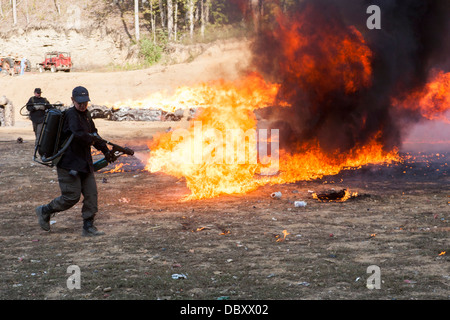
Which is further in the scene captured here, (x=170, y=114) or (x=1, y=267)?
(x=170, y=114)

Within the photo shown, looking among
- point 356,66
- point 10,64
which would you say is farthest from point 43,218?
point 10,64

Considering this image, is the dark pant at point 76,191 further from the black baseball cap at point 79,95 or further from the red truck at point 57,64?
the red truck at point 57,64

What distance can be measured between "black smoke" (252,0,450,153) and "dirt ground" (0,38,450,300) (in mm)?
1560

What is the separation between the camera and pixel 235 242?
6484 millimetres

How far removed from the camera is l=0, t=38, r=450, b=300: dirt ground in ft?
16.0

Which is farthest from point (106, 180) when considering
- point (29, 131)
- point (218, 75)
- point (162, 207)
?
point (218, 75)

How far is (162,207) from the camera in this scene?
858 cm

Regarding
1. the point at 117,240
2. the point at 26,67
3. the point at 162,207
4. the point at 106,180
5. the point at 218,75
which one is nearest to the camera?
the point at 117,240

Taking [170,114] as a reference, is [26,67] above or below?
above

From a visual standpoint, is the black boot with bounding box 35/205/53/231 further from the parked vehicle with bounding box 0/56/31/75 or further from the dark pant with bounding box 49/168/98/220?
the parked vehicle with bounding box 0/56/31/75

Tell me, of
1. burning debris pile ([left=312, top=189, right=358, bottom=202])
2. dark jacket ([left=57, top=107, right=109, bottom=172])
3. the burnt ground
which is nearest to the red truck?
the burnt ground

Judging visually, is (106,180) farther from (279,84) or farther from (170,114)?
(170,114)

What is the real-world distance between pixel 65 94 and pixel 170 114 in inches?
433
